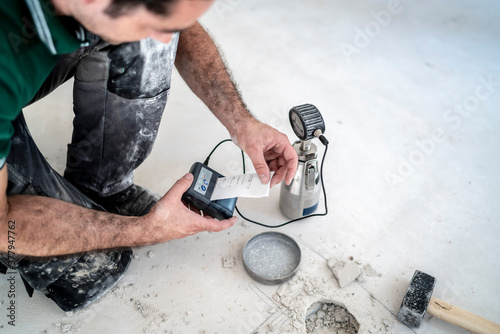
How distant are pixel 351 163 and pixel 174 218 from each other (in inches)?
37.6

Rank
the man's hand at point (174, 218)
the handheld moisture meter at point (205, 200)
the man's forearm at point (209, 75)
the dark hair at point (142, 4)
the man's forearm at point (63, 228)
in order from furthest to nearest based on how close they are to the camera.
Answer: the man's forearm at point (209, 75)
the handheld moisture meter at point (205, 200)
the man's hand at point (174, 218)
the man's forearm at point (63, 228)
the dark hair at point (142, 4)

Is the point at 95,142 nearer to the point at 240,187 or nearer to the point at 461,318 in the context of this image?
the point at 240,187

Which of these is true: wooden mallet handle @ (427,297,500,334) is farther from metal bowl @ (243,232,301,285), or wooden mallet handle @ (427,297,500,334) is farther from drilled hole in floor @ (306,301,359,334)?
metal bowl @ (243,232,301,285)

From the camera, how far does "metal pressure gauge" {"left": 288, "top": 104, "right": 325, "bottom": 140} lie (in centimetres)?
139

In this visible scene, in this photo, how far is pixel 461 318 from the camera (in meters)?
1.27

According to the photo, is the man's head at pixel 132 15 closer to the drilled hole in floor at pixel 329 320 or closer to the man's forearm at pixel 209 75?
the man's forearm at pixel 209 75

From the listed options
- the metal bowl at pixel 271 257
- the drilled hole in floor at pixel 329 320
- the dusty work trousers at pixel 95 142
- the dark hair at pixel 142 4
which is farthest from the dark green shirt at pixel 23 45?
the drilled hole in floor at pixel 329 320

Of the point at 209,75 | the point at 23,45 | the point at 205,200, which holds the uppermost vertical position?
the point at 23,45

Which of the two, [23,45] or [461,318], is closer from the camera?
[23,45]

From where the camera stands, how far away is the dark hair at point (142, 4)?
2.71ft

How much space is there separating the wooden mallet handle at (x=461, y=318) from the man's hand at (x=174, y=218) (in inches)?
28.7

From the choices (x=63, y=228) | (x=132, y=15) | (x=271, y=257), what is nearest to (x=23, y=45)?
(x=132, y=15)

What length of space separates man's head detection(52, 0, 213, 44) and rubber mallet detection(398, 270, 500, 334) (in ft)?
3.38

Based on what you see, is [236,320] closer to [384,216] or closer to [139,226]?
[139,226]
